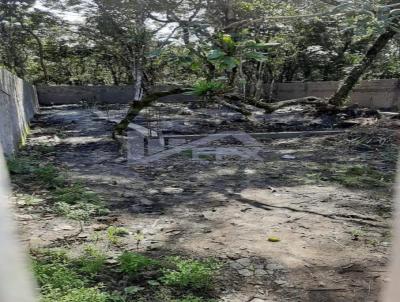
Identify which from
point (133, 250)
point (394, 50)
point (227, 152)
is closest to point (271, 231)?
point (133, 250)

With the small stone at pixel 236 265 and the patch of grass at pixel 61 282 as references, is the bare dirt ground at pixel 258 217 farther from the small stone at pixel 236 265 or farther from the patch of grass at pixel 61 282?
the patch of grass at pixel 61 282

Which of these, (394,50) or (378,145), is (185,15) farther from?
(378,145)

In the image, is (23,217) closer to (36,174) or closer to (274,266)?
(36,174)

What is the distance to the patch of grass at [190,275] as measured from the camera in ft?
7.34

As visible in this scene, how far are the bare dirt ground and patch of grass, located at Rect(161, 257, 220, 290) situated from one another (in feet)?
0.26

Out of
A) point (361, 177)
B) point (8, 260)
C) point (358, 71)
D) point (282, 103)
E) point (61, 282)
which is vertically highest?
point (8, 260)

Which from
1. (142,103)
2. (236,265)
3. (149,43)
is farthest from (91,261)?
(149,43)

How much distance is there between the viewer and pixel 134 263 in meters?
2.42

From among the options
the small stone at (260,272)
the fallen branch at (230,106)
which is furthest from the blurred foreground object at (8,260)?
the fallen branch at (230,106)

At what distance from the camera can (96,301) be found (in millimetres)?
1982

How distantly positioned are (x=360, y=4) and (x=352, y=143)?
4083 millimetres

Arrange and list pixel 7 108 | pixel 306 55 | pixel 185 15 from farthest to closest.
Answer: pixel 306 55 < pixel 185 15 < pixel 7 108

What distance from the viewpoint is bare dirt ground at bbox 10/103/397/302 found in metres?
2.38

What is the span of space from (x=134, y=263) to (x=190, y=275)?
0.37m
